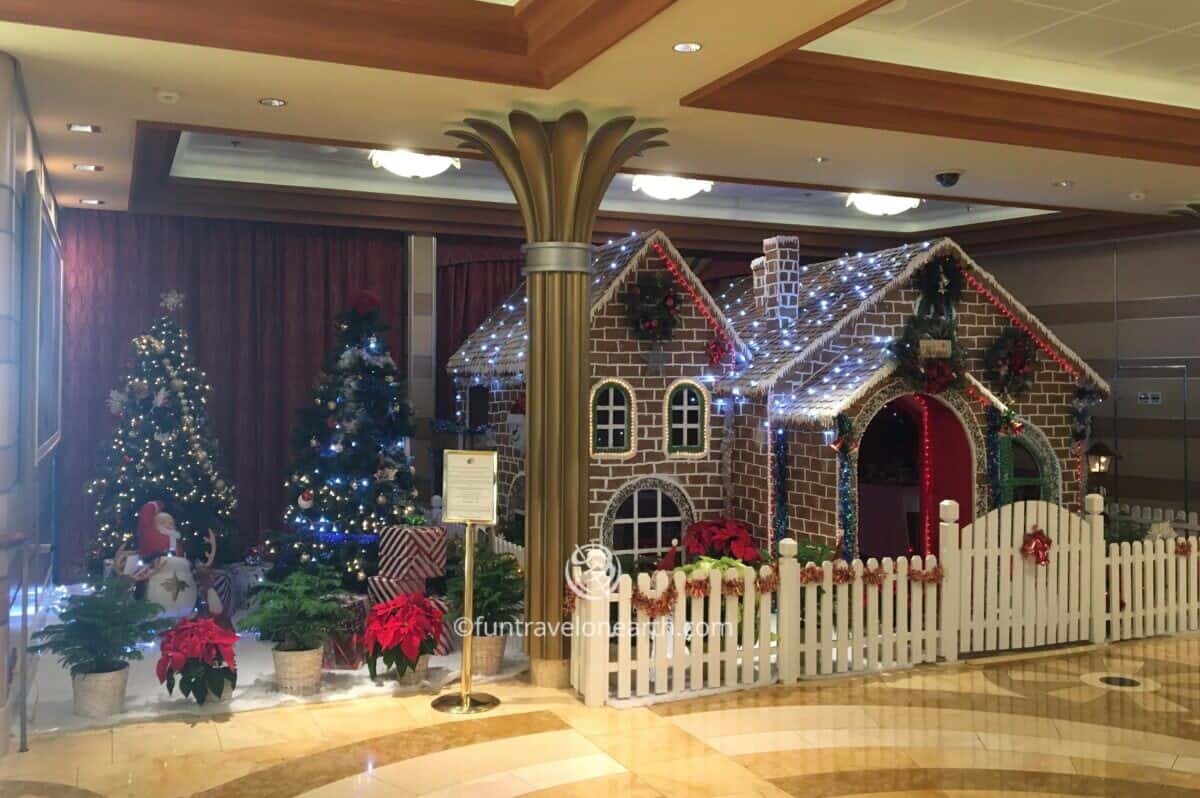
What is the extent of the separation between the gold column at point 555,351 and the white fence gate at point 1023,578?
2.44 metres

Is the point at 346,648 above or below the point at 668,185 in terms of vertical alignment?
below

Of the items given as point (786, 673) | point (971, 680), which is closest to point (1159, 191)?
point (971, 680)

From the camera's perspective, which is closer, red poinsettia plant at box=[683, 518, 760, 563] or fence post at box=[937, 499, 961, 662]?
fence post at box=[937, 499, 961, 662]

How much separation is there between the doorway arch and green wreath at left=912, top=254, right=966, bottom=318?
0.67 m

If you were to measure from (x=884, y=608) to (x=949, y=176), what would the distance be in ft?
10.0

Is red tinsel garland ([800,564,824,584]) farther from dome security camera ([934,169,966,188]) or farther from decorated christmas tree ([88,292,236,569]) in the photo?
A: decorated christmas tree ([88,292,236,569])

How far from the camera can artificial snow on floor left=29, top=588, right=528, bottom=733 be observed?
18.4ft

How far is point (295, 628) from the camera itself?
19.7ft

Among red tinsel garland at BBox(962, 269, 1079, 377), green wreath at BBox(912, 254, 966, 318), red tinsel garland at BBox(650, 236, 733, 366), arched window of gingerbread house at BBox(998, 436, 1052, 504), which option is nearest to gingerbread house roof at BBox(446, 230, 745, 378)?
red tinsel garland at BBox(650, 236, 733, 366)

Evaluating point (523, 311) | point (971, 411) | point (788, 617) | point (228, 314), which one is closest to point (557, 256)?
point (788, 617)

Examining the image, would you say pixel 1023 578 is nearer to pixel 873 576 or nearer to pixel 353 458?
pixel 873 576

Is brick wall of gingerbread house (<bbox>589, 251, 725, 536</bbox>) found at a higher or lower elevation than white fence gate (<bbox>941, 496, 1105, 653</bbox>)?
higher

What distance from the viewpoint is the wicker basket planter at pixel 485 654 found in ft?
21.1

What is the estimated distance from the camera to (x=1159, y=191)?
8.05 metres
